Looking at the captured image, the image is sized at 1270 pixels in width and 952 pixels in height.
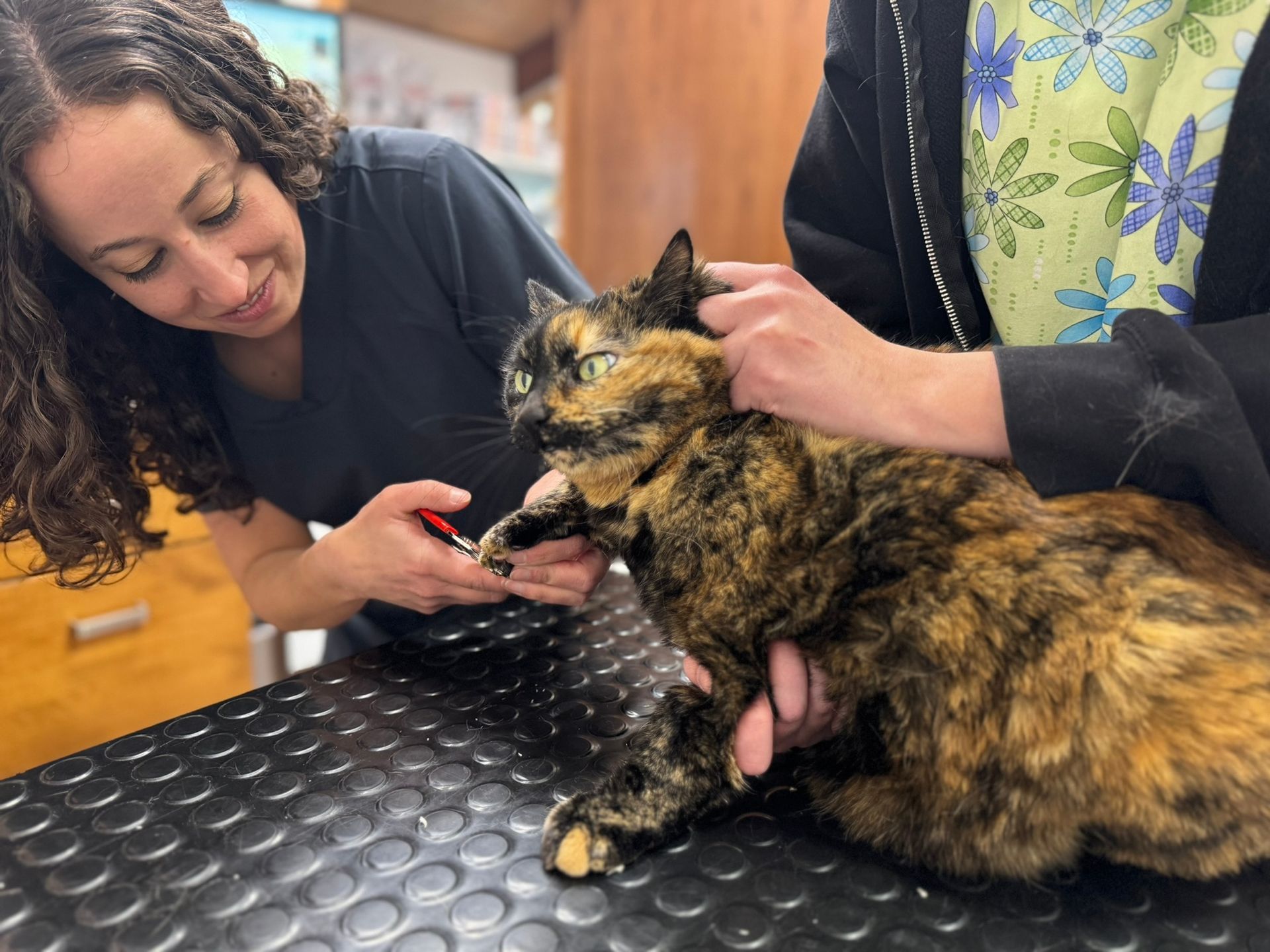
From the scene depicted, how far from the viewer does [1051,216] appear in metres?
0.73

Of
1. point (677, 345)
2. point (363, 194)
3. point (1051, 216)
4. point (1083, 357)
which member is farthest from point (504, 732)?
point (363, 194)

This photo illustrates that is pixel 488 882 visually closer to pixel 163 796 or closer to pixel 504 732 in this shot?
pixel 504 732

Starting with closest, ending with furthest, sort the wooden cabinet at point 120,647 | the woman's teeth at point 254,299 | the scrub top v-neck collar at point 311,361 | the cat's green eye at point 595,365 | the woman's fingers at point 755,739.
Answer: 1. the woman's fingers at point 755,739
2. the cat's green eye at point 595,365
3. the woman's teeth at point 254,299
4. the scrub top v-neck collar at point 311,361
5. the wooden cabinet at point 120,647

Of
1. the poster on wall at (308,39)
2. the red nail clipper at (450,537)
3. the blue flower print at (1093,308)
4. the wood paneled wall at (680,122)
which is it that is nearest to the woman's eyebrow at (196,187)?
the red nail clipper at (450,537)

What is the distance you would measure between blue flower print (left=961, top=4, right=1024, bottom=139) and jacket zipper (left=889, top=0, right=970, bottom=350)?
5 cm

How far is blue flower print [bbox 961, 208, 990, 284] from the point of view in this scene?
2.59 feet

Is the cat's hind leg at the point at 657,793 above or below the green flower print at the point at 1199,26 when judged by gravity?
below

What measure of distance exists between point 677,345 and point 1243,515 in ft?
1.47

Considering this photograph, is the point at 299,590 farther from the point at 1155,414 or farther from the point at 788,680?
the point at 1155,414

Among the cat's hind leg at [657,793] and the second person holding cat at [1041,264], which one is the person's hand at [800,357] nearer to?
the second person holding cat at [1041,264]

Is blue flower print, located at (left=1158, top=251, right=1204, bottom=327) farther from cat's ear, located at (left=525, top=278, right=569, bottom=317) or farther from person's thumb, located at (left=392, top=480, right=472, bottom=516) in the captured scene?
person's thumb, located at (left=392, top=480, right=472, bottom=516)

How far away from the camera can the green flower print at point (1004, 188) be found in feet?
2.41

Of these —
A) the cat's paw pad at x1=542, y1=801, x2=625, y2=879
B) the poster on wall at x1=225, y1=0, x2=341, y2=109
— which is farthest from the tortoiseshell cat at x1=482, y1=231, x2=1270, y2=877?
the poster on wall at x1=225, y1=0, x2=341, y2=109

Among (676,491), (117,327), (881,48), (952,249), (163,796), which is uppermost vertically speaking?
(881,48)
